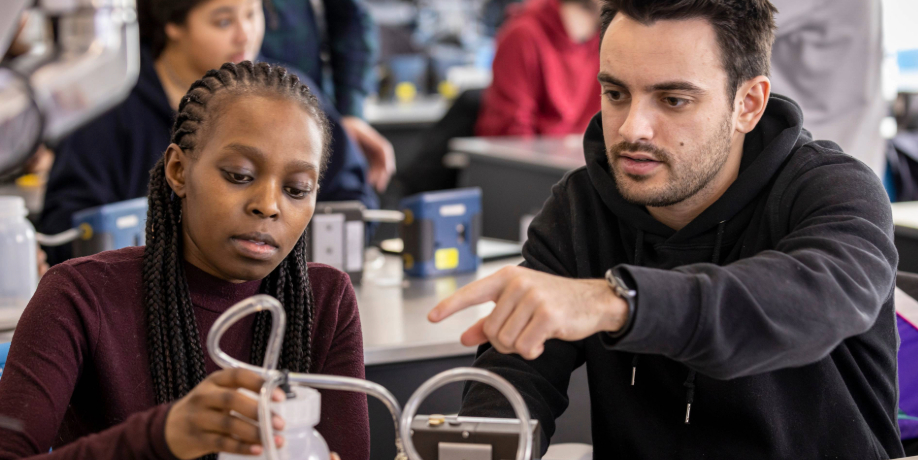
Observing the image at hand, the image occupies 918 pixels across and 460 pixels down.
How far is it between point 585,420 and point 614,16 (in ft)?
2.79

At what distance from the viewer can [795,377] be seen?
46.3 inches

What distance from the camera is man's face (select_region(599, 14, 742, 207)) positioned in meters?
1.16

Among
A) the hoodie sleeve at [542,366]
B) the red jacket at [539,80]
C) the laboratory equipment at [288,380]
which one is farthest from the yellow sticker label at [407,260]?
the red jacket at [539,80]

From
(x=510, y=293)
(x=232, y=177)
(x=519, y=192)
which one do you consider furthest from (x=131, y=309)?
(x=519, y=192)

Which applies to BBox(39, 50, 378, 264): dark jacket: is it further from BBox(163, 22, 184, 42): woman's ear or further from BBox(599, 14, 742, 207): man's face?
BBox(599, 14, 742, 207): man's face

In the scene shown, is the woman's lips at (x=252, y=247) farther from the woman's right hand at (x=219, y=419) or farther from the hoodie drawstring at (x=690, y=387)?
the hoodie drawstring at (x=690, y=387)

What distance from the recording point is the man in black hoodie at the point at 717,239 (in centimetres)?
100

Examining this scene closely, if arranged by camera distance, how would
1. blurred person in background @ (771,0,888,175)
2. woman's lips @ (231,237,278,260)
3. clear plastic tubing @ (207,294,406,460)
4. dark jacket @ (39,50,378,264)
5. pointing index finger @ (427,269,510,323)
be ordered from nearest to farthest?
clear plastic tubing @ (207,294,406,460) → pointing index finger @ (427,269,510,323) → woman's lips @ (231,237,278,260) → dark jacket @ (39,50,378,264) → blurred person in background @ (771,0,888,175)

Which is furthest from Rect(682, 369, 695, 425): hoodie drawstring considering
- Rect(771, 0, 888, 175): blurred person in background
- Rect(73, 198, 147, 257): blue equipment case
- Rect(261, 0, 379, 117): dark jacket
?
Rect(261, 0, 379, 117): dark jacket

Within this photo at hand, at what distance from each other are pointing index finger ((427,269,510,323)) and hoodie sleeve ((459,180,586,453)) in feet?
0.98

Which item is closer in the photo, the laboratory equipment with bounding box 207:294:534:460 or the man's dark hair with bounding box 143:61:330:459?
the laboratory equipment with bounding box 207:294:534:460

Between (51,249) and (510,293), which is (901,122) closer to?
(51,249)

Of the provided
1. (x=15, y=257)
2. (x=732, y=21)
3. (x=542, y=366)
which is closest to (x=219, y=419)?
(x=542, y=366)

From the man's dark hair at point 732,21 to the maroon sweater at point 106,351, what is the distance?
526 millimetres
